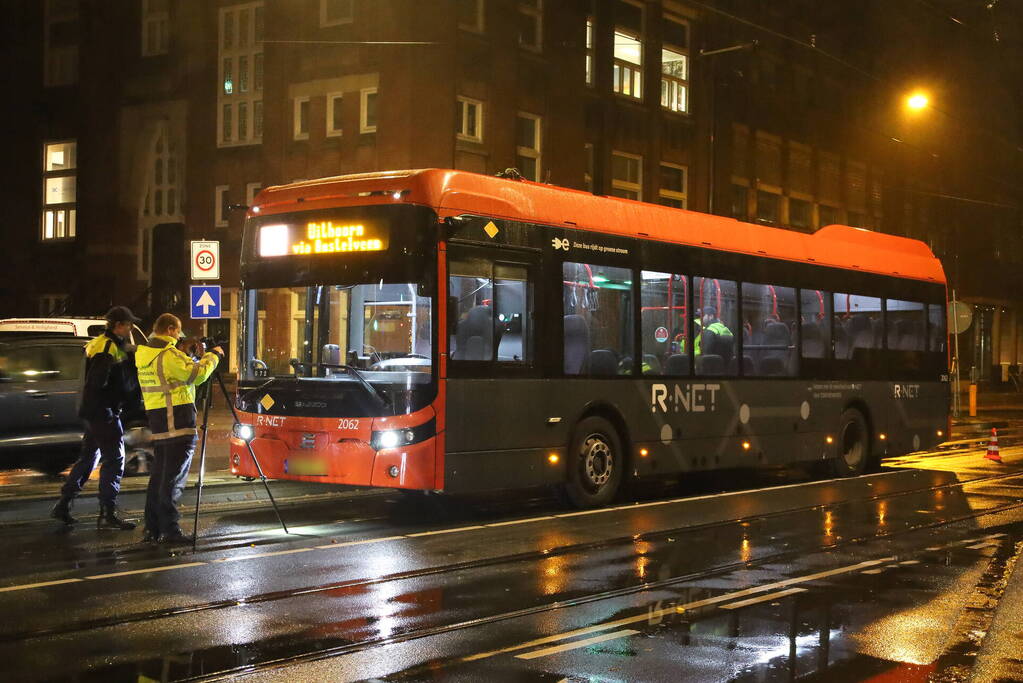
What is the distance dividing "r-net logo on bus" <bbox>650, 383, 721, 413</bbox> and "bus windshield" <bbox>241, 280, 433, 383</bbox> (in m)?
3.72

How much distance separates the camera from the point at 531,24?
2931cm

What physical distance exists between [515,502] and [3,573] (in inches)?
252

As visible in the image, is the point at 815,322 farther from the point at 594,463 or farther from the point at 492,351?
the point at 492,351

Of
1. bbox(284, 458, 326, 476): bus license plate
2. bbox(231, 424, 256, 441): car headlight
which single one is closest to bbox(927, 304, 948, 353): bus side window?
bbox(284, 458, 326, 476): bus license plate

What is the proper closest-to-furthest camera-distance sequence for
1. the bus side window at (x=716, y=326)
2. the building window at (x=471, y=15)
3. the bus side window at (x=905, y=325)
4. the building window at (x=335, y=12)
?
1. the bus side window at (x=716, y=326)
2. the bus side window at (x=905, y=325)
3. the building window at (x=471, y=15)
4. the building window at (x=335, y=12)

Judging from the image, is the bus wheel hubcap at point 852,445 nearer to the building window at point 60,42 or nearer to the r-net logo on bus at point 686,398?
the r-net logo on bus at point 686,398

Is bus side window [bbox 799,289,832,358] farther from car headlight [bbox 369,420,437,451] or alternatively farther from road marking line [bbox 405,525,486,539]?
car headlight [bbox 369,420,437,451]

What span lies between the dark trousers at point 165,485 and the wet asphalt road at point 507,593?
34 cm

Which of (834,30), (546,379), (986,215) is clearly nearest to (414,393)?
(546,379)

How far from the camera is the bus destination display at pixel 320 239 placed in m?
11.5

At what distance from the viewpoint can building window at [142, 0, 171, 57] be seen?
110 ft

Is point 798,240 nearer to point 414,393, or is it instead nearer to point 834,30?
point 414,393

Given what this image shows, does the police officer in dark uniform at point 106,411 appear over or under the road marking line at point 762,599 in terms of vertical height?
over

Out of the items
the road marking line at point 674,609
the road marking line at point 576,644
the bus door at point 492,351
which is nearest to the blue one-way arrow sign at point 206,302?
the bus door at point 492,351
